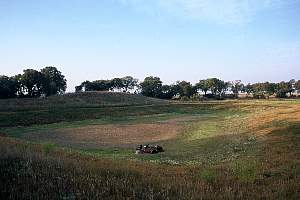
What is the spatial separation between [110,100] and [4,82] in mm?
39598

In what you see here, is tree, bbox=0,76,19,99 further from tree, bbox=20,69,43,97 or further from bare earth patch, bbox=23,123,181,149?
bare earth patch, bbox=23,123,181,149

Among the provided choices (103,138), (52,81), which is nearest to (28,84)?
(52,81)

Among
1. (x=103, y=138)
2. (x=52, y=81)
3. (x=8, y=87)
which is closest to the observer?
(x=103, y=138)

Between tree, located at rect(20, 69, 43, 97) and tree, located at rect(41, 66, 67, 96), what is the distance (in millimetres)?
2521

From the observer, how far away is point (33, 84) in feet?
524

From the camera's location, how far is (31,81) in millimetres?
157125

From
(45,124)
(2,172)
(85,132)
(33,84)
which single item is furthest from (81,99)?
(2,172)

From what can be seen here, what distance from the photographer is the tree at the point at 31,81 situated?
156m

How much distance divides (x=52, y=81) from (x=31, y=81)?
19.1 meters

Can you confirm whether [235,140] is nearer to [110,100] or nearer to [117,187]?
[117,187]

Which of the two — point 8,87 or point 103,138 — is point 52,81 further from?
point 103,138

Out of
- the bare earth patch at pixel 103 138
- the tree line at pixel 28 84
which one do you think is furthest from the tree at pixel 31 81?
the bare earth patch at pixel 103 138

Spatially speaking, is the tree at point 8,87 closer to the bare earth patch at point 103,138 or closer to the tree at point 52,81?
the tree at point 52,81

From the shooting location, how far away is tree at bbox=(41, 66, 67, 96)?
544 feet
